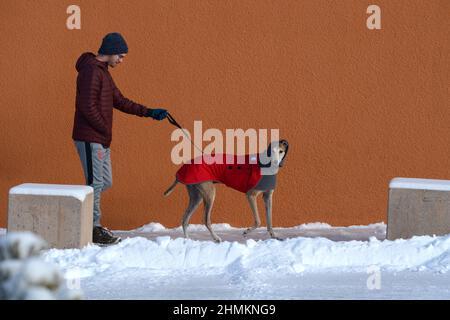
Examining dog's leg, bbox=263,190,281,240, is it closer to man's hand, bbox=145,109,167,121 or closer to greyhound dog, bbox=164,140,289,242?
greyhound dog, bbox=164,140,289,242

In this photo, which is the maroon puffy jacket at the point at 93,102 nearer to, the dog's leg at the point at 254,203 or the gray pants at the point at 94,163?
the gray pants at the point at 94,163

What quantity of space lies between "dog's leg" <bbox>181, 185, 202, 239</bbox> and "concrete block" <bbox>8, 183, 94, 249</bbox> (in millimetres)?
1043

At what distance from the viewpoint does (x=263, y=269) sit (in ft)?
25.3

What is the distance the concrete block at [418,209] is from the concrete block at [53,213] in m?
2.67

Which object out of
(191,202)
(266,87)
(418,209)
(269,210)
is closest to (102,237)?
(191,202)

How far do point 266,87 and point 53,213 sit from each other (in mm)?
2656

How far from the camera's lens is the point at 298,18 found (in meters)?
9.75

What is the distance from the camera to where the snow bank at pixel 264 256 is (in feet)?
25.8

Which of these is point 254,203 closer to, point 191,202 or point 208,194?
point 208,194

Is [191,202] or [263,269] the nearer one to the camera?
[263,269]

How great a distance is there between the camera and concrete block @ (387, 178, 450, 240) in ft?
27.8

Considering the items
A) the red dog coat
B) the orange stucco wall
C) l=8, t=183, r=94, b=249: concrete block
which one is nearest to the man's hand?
the red dog coat

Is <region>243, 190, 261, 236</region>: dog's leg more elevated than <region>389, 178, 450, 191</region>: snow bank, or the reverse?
<region>389, 178, 450, 191</region>: snow bank
